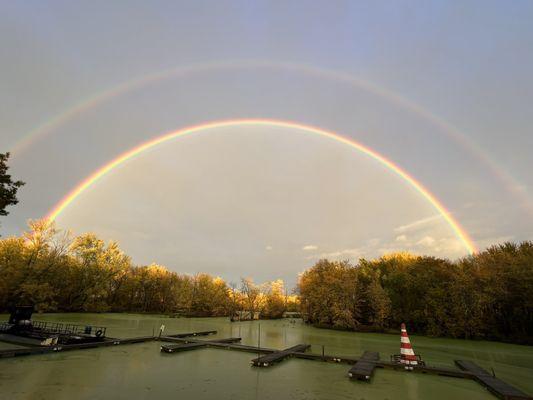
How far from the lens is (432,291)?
35.6m

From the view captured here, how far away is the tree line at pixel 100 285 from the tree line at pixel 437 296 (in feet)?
84.7

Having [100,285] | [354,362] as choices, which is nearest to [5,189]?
[354,362]

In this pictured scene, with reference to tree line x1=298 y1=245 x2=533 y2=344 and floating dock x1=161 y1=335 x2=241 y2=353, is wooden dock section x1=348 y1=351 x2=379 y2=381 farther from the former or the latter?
tree line x1=298 y1=245 x2=533 y2=344

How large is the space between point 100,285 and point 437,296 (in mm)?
51888

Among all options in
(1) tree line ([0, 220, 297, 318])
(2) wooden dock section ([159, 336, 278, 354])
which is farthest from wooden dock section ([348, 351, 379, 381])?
(1) tree line ([0, 220, 297, 318])

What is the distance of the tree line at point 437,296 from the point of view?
31505 millimetres

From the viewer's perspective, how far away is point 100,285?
54.9m

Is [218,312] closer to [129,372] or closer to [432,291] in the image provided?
[432,291]

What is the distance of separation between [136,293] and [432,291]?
61438 millimetres

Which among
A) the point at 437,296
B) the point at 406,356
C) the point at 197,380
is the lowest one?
the point at 197,380

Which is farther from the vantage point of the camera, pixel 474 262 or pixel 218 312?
pixel 218 312

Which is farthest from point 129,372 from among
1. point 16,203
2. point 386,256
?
point 386,256

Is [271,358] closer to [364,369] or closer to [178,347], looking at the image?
[364,369]

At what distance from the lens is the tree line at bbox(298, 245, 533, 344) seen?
103 ft
